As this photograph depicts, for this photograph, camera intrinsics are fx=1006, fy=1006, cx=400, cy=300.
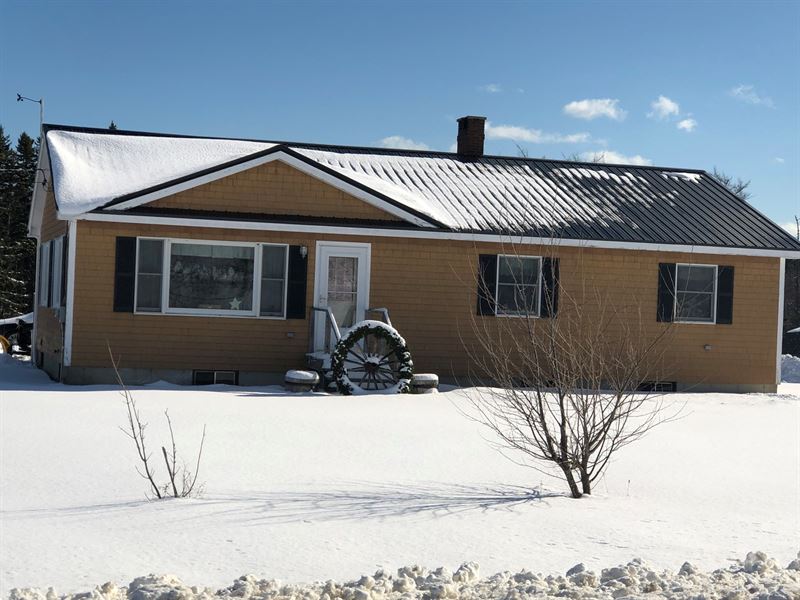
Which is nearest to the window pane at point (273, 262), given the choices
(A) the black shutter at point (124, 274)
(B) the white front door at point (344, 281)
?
(B) the white front door at point (344, 281)

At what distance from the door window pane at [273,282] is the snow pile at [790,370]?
13.4 m

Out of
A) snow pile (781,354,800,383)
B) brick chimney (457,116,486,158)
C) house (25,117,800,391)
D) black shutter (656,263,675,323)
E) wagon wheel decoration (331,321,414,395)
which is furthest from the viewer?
snow pile (781,354,800,383)

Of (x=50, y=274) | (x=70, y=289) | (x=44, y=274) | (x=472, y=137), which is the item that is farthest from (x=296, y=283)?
(x=472, y=137)

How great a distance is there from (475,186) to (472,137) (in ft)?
7.52

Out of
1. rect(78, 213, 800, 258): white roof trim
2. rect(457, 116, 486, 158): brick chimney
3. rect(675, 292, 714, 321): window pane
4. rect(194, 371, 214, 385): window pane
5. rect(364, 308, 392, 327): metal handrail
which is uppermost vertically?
rect(457, 116, 486, 158): brick chimney

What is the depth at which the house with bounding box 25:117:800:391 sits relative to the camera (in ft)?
50.8

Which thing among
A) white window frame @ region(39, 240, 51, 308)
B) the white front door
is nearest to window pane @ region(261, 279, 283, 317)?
the white front door

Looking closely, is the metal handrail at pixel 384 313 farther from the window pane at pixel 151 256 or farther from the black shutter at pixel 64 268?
the black shutter at pixel 64 268

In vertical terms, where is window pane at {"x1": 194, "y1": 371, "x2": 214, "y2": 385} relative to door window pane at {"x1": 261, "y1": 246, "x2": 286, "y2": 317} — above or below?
below

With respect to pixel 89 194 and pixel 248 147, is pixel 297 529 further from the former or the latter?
pixel 248 147

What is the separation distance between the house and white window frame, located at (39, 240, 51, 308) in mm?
108

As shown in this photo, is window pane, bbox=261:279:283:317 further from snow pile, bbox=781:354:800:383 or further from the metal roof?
snow pile, bbox=781:354:800:383

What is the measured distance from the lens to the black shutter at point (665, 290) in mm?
17641

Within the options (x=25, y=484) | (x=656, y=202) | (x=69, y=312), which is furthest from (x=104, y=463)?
(x=656, y=202)
